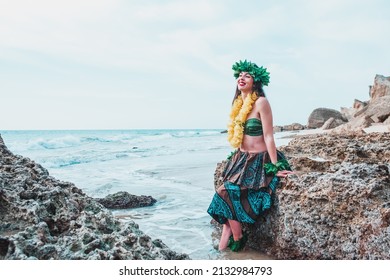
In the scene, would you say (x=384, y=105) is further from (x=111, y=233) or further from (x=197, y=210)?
(x=111, y=233)

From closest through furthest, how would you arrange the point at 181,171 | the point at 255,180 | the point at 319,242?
the point at 319,242 → the point at 255,180 → the point at 181,171

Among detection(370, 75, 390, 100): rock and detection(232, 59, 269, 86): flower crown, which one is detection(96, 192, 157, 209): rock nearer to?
detection(232, 59, 269, 86): flower crown

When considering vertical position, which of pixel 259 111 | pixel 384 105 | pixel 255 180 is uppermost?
pixel 384 105

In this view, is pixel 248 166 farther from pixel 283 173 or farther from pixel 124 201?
pixel 124 201

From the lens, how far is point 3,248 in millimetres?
2422

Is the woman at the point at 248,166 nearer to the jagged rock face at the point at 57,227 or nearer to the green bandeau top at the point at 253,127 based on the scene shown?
the green bandeau top at the point at 253,127

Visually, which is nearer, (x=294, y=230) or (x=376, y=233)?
(x=376, y=233)

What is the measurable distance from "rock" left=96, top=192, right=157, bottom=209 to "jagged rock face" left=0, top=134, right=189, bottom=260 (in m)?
2.72

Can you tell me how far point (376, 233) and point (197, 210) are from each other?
10.2 feet

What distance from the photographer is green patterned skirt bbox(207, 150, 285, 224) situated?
383 centimetres

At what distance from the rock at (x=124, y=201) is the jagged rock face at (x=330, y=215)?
2.53 m

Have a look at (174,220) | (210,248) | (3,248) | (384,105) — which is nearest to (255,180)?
(210,248)

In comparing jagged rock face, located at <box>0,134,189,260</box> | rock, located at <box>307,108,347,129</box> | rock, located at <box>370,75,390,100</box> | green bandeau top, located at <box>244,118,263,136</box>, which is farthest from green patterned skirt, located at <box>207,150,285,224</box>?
rock, located at <box>307,108,347,129</box>

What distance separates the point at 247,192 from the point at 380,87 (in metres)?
19.6
